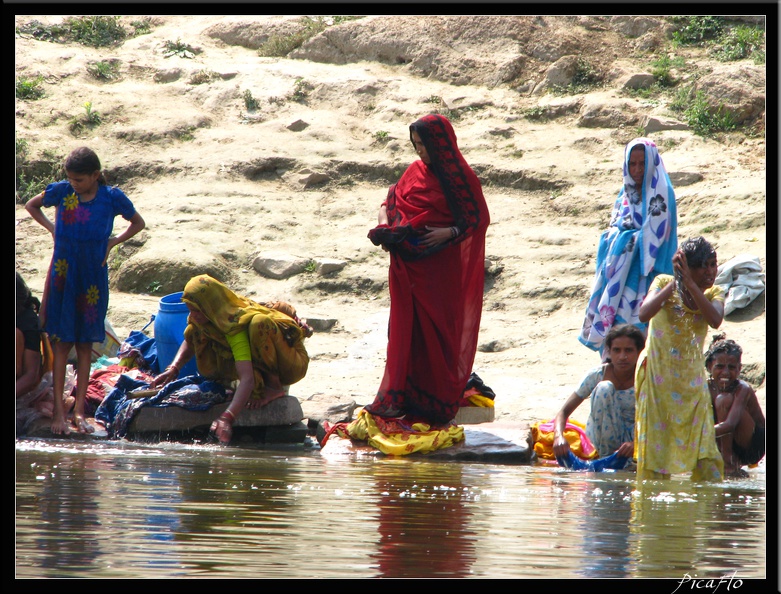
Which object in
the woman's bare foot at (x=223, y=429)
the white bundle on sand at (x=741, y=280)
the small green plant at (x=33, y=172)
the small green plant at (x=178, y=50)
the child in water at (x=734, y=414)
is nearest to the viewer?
the child in water at (x=734, y=414)

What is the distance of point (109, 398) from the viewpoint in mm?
7750

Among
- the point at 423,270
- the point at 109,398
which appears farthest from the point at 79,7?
the point at 423,270

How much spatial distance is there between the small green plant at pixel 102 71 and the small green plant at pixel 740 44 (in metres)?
8.34

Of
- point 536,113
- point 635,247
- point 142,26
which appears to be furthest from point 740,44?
point 142,26

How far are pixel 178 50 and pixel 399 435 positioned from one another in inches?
425

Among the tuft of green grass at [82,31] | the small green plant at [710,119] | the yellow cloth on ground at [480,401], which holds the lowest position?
the yellow cloth on ground at [480,401]

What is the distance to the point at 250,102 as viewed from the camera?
49.1ft

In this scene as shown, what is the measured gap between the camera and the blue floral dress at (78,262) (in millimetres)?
7355

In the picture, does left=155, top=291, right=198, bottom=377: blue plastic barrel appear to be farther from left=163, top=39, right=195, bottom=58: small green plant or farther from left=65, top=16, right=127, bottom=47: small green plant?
left=65, top=16, right=127, bottom=47: small green plant

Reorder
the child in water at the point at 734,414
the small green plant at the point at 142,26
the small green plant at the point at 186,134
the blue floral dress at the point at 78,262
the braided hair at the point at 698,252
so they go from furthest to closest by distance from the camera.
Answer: the small green plant at the point at 142,26 < the small green plant at the point at 186,134 < the blue floral dress at the point at 78,262 < the child in water at the point at 734,414 < the braided hair at the point at 698,252

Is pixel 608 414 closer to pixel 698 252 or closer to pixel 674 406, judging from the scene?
pixel 674 406

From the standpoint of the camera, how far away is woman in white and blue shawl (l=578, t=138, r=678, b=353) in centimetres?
798

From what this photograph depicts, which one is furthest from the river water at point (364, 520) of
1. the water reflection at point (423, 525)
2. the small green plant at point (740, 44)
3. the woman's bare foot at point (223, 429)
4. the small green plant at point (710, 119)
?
the small green plant at point (740, 44)

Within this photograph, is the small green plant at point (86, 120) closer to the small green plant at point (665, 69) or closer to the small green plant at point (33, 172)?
the small green plant at point (33, 172)
